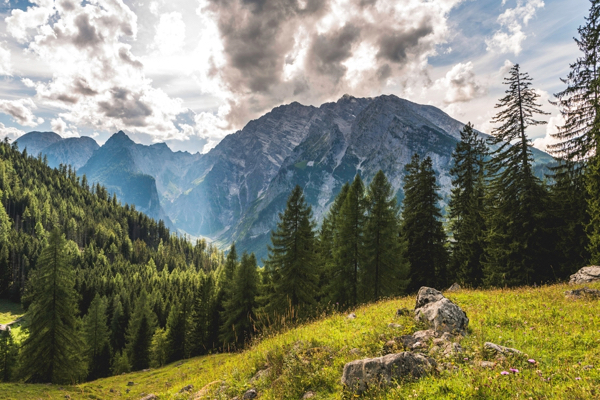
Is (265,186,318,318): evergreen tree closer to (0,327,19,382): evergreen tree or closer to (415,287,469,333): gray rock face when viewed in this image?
(415,287,469,333): gray rock face

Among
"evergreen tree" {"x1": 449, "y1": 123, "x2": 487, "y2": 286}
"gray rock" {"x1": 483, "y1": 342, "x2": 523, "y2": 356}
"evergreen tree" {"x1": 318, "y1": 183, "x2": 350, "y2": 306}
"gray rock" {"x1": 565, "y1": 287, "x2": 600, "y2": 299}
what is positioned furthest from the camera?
"evergreen tree" {"x1": 318, "y1": 183, "x2": 350, "y2": 306}

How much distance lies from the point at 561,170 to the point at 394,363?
1183 inches

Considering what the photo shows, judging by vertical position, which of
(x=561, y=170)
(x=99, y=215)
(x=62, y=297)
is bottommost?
(x=62, y=297)

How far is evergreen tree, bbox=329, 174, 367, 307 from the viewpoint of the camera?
29078 millimetres

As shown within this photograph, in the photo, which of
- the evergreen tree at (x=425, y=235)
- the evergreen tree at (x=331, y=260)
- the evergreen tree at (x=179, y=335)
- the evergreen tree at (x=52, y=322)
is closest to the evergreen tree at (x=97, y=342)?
the evergreen tree at (x=179, y=335)

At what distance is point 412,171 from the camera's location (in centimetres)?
3331

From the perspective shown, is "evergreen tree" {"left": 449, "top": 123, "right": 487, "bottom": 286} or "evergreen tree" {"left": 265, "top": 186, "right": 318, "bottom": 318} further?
"evergreen tree" {"left": 265, "top": 186, "right": 318, "bottom": 318}

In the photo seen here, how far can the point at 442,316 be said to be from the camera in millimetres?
8281

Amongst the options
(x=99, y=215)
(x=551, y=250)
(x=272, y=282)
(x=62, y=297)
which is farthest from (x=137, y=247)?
(x=551, y=250)

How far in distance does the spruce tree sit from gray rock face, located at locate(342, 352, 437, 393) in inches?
895

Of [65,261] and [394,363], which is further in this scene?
[65,261]

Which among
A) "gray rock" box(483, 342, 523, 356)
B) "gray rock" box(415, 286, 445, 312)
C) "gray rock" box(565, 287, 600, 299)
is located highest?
"gray rock" box(415, 286, 445, 312)

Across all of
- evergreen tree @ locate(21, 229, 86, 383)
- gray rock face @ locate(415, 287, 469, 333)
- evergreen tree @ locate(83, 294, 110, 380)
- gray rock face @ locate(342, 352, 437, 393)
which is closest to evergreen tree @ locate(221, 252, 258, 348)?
evergreen tree @ locate(21, 229, 86, 383)

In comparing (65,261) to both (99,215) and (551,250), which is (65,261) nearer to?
(551,250)
